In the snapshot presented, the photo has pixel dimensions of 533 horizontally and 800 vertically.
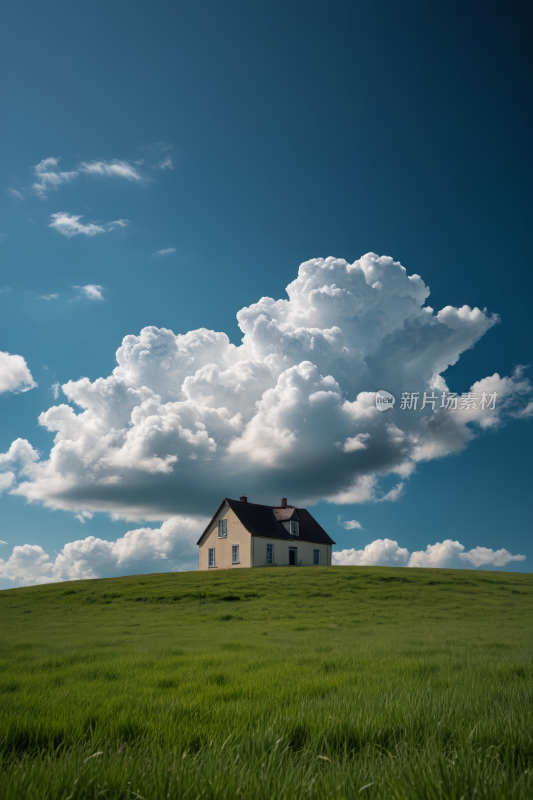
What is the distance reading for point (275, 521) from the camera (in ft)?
192

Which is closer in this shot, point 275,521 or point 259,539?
point 259,539

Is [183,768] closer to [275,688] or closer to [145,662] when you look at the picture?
[275,688]

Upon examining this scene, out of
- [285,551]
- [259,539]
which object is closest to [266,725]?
[259,539]

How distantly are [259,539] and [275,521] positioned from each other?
610cm

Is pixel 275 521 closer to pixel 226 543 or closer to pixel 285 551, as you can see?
pixel 285 551

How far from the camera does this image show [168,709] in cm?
450

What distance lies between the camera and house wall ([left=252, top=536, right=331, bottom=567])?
52375mm

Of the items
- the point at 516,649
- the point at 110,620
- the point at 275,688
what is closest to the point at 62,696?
the point at 275,688

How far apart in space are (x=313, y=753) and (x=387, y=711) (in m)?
1.21

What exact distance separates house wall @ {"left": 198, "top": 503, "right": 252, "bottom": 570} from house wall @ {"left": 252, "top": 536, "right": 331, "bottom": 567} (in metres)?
1.11

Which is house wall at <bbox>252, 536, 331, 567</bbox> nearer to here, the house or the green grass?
the house

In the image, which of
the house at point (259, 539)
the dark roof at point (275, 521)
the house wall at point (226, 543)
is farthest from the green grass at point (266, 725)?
the dark roof at point (275, 521)

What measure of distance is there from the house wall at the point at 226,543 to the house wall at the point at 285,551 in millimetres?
1109

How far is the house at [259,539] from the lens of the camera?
52688 millimetres
